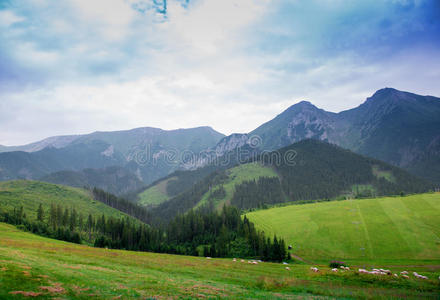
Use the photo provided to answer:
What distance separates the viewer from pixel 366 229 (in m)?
110

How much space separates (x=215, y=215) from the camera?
156 meters

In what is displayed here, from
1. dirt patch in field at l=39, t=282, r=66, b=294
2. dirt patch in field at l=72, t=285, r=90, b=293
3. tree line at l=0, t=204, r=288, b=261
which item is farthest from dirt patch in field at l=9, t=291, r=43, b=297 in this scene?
tree line at l=0, t=204, r=288, b=261

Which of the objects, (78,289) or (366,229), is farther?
(366,229)

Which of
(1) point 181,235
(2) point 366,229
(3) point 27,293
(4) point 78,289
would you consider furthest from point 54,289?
(1) point 181,235

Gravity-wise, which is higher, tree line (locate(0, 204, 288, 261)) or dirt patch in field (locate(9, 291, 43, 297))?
dirt patch in field (locate(9, 291, 43, 297))

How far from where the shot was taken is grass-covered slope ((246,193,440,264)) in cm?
9038

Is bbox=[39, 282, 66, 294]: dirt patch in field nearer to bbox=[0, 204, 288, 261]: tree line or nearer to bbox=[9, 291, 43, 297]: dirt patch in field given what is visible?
bbox=[9, 291, 43, 297]: dirt patch in field

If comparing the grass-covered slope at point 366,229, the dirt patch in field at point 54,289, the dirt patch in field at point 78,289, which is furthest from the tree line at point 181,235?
the dirt patch in field at point 54,289

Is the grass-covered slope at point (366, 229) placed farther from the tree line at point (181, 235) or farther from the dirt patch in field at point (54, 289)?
the dirt patch in field at point (54, 289)

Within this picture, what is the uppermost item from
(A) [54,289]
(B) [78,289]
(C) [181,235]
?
(A) [54,289]

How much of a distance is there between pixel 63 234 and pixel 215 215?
86265 millimetres

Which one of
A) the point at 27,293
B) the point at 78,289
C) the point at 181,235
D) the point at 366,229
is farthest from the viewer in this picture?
the point at 181,235

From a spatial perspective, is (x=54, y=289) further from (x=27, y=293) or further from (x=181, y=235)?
(x=181, y=235)

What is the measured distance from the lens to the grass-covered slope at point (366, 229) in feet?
297
